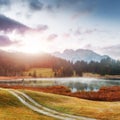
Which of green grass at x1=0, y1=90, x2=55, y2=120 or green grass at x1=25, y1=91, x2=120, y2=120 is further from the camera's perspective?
green grass at x1=25, y1=91, x2=120, y2=120

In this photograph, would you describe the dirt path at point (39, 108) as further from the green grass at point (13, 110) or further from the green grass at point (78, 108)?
the green grass at point (78, 108)

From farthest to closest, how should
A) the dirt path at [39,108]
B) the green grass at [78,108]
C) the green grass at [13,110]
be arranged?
the green grass at [78,108]
the dirt path at [39,108]
the green grass at [13,110]

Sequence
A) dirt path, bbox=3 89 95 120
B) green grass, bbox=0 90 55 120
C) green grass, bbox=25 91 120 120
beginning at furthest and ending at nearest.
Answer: green grass, bbox=25 91 120 120 < dirt path, bbox=3 89 95 120 < green grass, bbox=0 90 55 120

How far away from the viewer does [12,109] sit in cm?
5712

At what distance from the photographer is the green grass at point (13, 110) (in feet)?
167

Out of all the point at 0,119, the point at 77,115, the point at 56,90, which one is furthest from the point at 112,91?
the point at 0,119

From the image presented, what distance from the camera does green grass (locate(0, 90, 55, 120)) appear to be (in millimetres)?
51025

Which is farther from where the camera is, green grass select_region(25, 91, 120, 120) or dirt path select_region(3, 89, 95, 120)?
green grass select_region(25, 91, 120, 120)

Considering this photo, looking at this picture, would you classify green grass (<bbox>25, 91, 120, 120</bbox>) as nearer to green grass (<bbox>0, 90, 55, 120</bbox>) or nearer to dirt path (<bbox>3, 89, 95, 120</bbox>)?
dirt path (<bbox>3, 89, 95, 120</bbox>)

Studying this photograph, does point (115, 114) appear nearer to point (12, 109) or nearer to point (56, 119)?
point (56, 119)

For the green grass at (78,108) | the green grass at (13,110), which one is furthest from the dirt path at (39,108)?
the green grass at (78,108)

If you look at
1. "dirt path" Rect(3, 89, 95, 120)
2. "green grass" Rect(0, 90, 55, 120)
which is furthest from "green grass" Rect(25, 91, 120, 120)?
"green grass" Rect(0, 90, 55, 120)

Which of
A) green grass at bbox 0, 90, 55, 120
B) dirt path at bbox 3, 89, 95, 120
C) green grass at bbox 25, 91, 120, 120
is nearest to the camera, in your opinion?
green grass at bbox 0, 90, 55, 120

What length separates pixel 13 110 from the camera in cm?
5634
